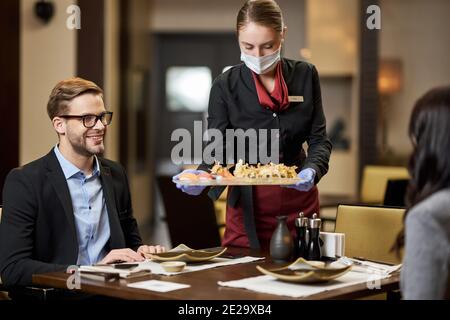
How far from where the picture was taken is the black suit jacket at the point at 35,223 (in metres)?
2.65

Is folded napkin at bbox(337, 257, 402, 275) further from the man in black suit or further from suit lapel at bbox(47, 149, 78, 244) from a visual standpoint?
suit lapel at bbox(47, 149, 78, 244)

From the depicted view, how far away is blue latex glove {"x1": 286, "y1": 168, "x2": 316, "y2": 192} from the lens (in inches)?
109

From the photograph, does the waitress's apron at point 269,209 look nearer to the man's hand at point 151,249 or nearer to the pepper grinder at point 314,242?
the pepper grinder at point 314,242

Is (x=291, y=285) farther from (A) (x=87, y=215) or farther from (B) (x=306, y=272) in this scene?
(A) (x=87, y=215)

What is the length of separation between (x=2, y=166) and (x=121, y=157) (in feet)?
8.93

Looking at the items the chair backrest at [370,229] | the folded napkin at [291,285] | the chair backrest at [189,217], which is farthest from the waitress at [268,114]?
the chair backrest at [189,217]

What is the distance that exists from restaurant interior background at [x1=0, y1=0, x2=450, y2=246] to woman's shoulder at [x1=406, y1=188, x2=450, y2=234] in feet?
11.3

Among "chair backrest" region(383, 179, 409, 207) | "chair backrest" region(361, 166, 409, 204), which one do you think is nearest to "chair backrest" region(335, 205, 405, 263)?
"chair backrest" region(383, 179, 409, 207)

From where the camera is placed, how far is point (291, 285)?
7.46ft

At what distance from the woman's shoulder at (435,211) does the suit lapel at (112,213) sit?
1430 mm

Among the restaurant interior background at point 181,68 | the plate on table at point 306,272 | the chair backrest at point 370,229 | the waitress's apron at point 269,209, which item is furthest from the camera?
the restaurant interior background at point 181,68

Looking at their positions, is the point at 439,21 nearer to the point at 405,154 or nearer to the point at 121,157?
the point at 405,154

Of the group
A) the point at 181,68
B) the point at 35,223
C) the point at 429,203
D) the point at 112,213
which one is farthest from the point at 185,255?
the point at 181,68

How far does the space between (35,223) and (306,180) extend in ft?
3.15
